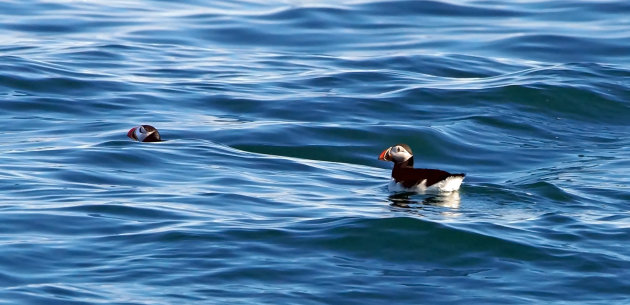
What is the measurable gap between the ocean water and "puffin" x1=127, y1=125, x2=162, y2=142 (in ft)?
0.70

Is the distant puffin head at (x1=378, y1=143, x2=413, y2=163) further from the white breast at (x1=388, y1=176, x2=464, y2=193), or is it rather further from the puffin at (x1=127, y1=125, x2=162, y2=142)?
the puffin at (x1=127, y1=125, x2=162, y2=142)

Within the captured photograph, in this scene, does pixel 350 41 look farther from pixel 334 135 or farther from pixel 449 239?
pixel 449 239

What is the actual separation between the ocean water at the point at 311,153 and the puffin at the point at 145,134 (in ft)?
0.70

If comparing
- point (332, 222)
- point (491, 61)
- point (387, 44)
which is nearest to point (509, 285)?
point (332, 222)

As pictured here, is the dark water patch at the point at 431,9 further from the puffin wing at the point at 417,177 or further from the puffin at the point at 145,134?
the puffin wing at the point at 417,177

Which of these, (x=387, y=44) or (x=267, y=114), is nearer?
(x=267, y=114)

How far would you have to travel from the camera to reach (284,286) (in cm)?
949

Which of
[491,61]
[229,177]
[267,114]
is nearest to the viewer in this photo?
[229,177]

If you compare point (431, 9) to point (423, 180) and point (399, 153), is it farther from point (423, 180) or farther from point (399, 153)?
point (423, 180)

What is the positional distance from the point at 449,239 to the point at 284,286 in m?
1.98

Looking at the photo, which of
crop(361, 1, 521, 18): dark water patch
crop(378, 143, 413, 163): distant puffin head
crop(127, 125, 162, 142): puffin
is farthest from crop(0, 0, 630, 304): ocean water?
crop(378, 143, 413, 163): distant puffin head

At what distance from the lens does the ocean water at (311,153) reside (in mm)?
9836

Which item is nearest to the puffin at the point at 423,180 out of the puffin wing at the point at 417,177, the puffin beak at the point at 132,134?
the puffin wing at the point at 417,177

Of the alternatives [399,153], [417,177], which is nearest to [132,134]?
[399,153]
